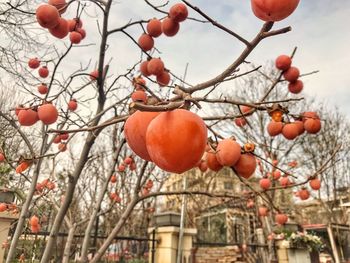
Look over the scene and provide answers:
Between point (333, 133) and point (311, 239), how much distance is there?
29.0 feet

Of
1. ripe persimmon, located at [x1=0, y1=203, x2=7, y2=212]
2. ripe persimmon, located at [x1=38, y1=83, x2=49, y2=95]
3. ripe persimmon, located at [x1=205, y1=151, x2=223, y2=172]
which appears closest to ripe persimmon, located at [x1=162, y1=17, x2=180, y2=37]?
ripe persimmon, located at [x1=205, y1=151, x2=223, y2=172]

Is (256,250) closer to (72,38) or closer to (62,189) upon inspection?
(62,189)

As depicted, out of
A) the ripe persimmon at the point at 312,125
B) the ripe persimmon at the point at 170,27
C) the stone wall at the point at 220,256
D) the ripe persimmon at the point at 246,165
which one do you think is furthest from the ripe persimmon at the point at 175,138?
the stone wall at the point at 220,256

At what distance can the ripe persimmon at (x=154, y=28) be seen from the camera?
2725 mm

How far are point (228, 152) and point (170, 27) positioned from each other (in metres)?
1.60

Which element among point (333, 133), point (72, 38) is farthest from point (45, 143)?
point (333, 133)

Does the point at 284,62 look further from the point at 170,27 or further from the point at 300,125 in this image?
the point at 170,27

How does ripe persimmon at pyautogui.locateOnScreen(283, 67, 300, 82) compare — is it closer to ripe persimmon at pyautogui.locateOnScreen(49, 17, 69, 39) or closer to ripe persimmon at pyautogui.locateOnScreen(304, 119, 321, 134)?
ripe persimmon at pyautogui.locateOnScreen(304, 119, 321, 134)

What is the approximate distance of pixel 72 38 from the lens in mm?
2953

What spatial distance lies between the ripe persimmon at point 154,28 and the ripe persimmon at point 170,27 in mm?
93

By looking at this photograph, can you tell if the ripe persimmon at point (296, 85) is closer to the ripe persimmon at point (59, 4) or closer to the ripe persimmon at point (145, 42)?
the ripe persimmon at point (145, 42)

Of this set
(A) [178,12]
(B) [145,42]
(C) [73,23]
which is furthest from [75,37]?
(A) [178,12]

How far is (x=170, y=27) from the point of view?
8.50 ft

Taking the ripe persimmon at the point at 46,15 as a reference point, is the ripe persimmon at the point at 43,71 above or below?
above
